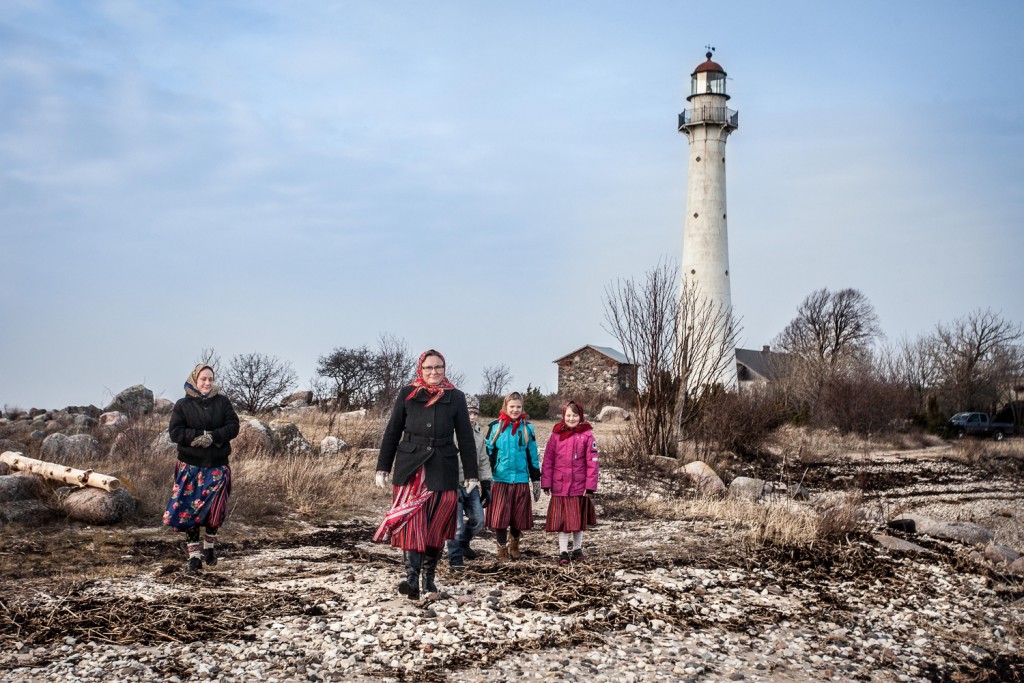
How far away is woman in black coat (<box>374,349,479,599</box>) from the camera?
285 inches

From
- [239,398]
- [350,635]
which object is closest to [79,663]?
[350,635]

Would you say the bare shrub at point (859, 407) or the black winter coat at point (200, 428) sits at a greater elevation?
the bare shrub at point (859, 407)

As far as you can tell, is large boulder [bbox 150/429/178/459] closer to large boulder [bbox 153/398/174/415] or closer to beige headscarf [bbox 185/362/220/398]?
beige headscarf [bbox 185/362/220/398]

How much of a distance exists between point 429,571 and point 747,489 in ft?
34.3

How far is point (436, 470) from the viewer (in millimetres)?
7281

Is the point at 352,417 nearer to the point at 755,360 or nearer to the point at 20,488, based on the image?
the point at 20,488

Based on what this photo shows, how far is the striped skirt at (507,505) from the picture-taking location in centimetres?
910

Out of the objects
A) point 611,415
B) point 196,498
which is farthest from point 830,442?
point 196,498

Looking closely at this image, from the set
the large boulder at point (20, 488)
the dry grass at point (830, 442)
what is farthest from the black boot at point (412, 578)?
the dry grass at point (830, 442)

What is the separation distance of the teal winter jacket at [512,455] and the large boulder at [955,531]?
6.57 meters

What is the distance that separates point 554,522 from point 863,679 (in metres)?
3.51

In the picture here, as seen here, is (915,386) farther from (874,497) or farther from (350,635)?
(350,635)

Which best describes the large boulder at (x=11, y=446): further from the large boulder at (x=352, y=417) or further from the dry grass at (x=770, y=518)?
the dry grass at (x=770, y=518)

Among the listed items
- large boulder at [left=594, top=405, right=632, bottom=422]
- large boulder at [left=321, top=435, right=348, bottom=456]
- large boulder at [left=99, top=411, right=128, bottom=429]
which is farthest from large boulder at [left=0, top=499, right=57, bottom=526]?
large boulder at [left=594, top=405, right=632, bottom=422]
